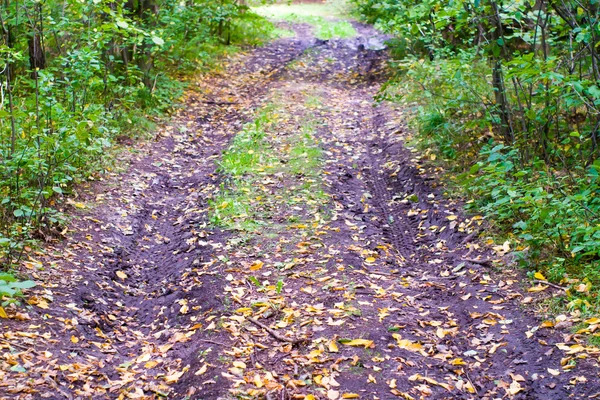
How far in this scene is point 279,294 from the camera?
17.0ft

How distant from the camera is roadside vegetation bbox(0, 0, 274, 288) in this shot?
5.59m

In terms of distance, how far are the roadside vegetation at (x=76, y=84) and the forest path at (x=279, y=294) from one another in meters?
0.46

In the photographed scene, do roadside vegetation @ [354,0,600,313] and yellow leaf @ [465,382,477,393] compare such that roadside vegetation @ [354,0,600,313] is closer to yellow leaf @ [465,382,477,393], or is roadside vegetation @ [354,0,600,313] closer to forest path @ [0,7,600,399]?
forest path @ [0,7,600,399]

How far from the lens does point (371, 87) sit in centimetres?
1277

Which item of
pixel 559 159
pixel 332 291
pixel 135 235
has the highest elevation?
pixel 559 159

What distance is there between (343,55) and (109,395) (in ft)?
43.6

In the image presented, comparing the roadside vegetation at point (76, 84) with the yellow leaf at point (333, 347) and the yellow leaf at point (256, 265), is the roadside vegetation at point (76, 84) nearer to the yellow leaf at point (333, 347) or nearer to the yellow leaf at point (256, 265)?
the yellow leaf at point (256, 265)

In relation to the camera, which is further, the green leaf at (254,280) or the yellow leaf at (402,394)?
the green leaf at (254,280)

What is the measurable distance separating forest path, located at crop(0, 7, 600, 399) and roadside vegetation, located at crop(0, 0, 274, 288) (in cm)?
46

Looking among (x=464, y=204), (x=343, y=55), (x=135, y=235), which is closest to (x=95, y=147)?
(x=135, y=235)

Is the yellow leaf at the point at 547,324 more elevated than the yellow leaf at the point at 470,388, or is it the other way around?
the yellow leaf at the point at 547,324

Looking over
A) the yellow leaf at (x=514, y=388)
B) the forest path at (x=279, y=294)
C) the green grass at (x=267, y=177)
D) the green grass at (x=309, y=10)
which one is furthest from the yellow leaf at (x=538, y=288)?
the green grass at (x=309, y=10)

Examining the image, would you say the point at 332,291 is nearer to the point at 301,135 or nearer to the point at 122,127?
the point at 301,135

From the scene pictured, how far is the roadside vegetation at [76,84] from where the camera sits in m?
5.59
